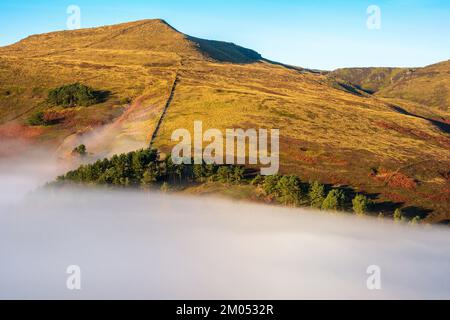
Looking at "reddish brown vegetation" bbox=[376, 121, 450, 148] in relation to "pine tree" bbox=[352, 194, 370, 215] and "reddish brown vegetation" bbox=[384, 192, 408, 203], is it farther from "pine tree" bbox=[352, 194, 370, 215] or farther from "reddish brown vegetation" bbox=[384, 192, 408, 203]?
"pine tree" bbox=[352, 194, 370, 215]

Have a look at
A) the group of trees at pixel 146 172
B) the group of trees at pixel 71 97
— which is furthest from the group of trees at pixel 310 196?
the group of trees at pixel 71 97

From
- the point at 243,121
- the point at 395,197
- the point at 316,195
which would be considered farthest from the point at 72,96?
the point at 395,197

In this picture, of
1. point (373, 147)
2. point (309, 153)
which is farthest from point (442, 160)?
point (309, 153)

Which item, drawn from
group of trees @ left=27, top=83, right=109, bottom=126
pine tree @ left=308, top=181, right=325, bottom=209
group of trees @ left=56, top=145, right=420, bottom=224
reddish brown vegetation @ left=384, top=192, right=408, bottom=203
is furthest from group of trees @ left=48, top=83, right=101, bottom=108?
reddish brown vegetation @ left=384, top=192, right=408, bottom=203

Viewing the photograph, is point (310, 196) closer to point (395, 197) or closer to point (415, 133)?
point (395, 197)
